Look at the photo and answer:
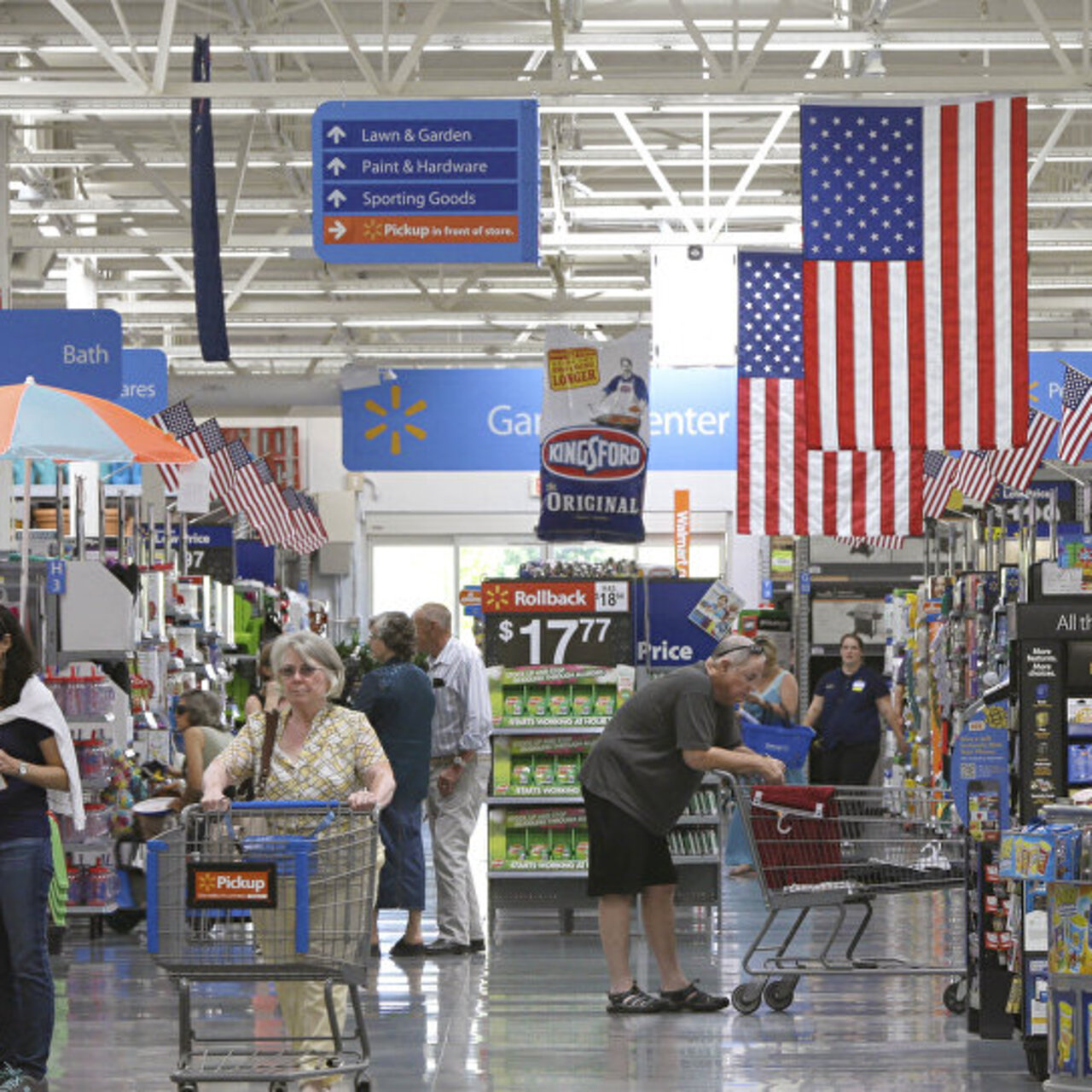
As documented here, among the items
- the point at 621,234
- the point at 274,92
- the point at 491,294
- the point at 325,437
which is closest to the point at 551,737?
the point at 274,92

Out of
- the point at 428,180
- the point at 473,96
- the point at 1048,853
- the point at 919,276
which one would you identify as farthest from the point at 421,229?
the point at 1048,853

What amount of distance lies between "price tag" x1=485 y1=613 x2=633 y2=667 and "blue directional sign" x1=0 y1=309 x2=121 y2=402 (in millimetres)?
2323

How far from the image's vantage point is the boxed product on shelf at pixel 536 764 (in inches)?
422

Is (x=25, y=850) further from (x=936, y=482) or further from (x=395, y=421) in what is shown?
(x=395, y=421)

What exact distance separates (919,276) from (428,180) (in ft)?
8.80

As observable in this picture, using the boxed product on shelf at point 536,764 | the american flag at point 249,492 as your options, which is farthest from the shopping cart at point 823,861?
the american flag at point 249,492

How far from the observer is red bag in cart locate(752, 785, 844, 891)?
798 centimetres

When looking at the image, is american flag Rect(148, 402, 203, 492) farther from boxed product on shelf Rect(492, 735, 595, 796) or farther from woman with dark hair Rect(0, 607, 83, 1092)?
woman with dark hair Rect(0, 607, 83, 1092)

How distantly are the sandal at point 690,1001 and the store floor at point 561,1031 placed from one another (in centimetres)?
7

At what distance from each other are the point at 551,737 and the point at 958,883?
118 inches

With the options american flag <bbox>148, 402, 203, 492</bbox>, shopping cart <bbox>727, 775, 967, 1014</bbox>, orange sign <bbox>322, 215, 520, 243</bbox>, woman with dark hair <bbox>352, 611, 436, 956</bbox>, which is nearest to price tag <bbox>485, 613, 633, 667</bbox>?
woman with dark hair <bbox>352, 611, 436, 956</bbox>

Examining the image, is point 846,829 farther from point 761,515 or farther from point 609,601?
point 761,515

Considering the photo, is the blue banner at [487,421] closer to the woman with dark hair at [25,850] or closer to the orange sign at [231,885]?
the woman with dark hair at [25,850]

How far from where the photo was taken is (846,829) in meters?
8.21
